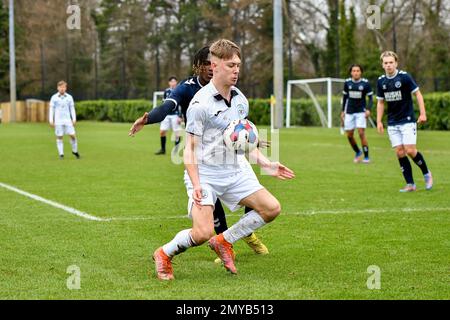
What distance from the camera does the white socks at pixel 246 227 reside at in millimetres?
6996

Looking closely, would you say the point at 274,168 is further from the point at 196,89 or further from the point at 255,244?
the point at 196,89

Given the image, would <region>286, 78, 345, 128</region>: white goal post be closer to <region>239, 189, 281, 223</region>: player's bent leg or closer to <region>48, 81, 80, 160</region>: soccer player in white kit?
<region>48, 81, 80, 160</region>: soccer player in white kit

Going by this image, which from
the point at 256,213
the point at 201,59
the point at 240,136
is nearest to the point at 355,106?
the point at 201,59

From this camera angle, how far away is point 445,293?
5.88 meters

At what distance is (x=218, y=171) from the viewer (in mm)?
6828

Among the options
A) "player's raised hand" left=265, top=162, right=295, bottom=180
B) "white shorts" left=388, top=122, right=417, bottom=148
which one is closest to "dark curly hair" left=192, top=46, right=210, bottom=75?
"player's raised hand" left=265, top=162, right=295, bottom=180

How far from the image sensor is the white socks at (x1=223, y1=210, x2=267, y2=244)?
23.0 feet

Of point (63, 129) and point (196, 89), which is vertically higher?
point (196, 89)

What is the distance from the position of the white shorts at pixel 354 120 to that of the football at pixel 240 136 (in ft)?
41.5

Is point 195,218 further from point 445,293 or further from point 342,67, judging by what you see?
point 342,67

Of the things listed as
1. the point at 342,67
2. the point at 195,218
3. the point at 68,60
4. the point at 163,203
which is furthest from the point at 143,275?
the point at 68,60

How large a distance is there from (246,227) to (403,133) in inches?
247

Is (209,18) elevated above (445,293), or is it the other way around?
(209,18)
